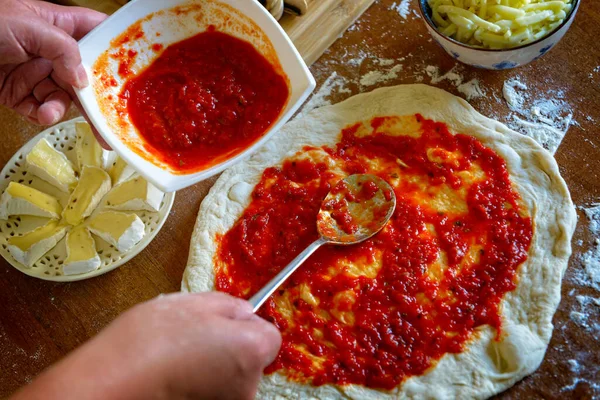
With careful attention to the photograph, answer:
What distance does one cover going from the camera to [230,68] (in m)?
2.59

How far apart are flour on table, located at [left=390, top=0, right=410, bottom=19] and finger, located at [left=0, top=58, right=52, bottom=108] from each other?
72.9 inches

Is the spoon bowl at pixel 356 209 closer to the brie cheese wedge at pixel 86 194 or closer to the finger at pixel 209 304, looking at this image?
the finger at pixel 209 304

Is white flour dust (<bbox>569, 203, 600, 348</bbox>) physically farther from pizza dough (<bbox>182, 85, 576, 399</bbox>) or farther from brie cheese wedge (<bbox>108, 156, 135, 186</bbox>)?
brie cheese wedge (<bbox>108, 156, 135, 186</bbox>)

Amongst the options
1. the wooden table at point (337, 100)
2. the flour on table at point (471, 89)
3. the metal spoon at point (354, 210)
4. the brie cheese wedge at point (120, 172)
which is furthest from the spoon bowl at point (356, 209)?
the brie cheese wedge at point (120, 172)

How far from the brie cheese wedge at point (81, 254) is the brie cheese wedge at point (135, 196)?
7.1 inches

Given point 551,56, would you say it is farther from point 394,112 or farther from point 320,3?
point 320,3

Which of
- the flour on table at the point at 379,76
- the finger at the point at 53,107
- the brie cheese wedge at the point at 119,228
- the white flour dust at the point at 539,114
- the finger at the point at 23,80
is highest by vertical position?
the finger at the point at 23,80

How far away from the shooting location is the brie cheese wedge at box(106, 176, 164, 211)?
8.30 ft

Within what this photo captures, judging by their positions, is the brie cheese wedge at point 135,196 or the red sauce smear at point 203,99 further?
the brie cheese wedge at point 135,196

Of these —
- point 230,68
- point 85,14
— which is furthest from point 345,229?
point 85,14

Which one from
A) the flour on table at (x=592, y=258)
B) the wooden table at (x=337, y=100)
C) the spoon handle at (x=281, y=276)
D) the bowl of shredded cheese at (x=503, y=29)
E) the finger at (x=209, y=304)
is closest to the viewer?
the finger at (x=209, y=304)

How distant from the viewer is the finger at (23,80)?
2.52m

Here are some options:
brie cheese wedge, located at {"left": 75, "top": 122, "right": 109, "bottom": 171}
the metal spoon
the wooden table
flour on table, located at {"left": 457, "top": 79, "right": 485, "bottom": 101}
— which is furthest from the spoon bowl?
brie cheese wedge, located at {"left": 75, "top": 122, "right": 109, "bottom": 171}

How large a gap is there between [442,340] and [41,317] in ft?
5.81
